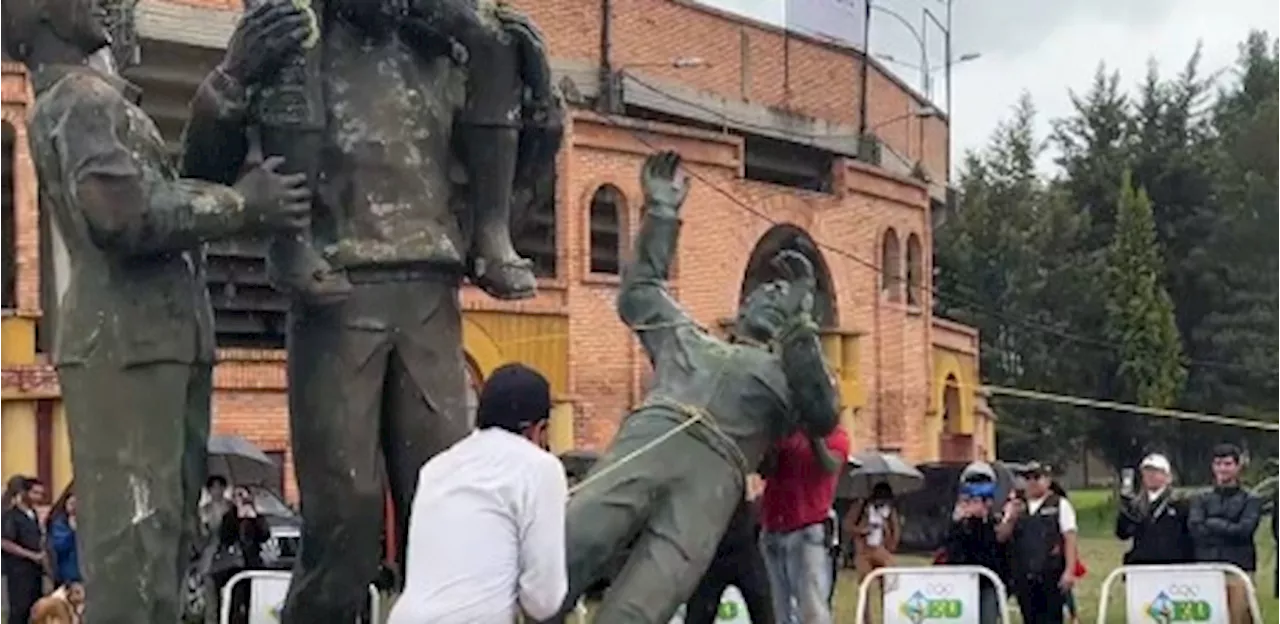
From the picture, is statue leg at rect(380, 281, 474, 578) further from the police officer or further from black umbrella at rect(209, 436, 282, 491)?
black umbrella at rect(209, 436, 282, 491)

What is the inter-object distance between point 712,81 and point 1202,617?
24.2 m

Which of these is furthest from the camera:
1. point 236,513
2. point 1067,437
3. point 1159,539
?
point 1067,437

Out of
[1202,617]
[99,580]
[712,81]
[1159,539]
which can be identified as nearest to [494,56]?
[99,580]

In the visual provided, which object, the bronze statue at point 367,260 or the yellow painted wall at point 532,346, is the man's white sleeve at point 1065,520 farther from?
the yellow painted wall at point 532,346

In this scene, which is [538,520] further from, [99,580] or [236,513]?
[236,513]

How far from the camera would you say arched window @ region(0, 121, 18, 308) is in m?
26.9

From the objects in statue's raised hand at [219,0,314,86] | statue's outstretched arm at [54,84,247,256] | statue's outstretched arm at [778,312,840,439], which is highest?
statue's raised hand at [219,0,314,86]

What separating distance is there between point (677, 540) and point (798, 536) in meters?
Answer: 4.66

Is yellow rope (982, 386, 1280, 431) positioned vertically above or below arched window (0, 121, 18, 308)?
below

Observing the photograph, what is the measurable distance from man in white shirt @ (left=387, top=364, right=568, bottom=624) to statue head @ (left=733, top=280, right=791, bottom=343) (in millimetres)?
3908

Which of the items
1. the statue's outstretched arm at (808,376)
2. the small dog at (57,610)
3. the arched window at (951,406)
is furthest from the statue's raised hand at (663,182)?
the arched window at (951,406)

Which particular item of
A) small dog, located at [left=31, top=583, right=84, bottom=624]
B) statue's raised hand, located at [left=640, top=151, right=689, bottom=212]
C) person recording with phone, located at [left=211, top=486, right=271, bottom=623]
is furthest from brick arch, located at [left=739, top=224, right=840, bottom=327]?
statue's raised hand, located at [left=640, top=151, right=689, bottom=212]

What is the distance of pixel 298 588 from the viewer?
7.51m

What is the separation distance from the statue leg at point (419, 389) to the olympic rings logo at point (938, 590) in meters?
7.40
